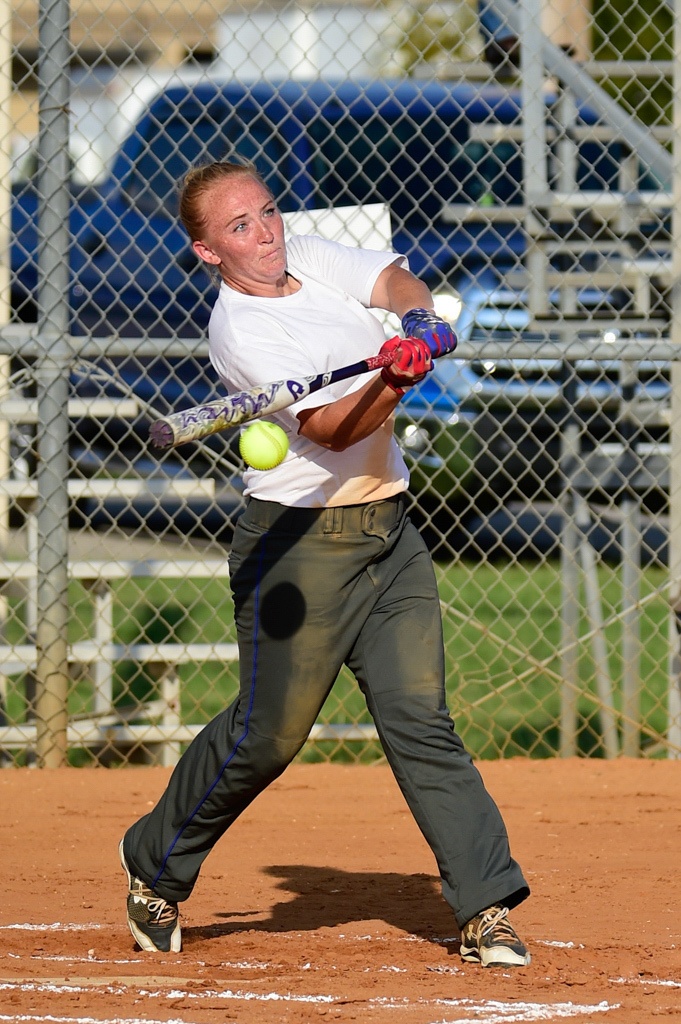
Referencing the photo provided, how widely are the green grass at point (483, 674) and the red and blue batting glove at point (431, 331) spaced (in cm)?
252

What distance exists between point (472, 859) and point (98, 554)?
539 cm

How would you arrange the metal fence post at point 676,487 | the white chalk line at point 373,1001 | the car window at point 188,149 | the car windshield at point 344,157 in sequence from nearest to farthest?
the white chalk line at point 373,1001 < the metal fence post at point 676,487 < the car windshield at point 344,157 < the car window at point 188,149

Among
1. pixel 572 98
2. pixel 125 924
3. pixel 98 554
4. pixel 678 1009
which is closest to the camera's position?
pixel 678 1009

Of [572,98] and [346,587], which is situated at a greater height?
[572,98]

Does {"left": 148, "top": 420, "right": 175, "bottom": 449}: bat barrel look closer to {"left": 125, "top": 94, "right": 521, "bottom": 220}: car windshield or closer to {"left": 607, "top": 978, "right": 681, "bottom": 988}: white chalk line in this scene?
{"left": 607, "top": 978, "right": 681, "bottom": 988}: white chalk line

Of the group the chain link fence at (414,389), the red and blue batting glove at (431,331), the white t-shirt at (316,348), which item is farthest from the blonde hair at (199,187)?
the chain link fence at (414,389)

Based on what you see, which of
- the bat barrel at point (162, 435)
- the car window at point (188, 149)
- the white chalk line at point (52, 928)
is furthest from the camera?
the car window at point (188, 149)

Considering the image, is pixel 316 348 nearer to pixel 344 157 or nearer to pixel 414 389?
pixel 414 389

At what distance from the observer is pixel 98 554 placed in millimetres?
8359

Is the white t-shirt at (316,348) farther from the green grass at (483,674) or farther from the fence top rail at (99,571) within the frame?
the fence top rail at (99,571)

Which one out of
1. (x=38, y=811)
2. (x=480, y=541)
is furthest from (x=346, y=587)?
(x=480, y=541)

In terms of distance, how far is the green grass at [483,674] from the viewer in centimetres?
617

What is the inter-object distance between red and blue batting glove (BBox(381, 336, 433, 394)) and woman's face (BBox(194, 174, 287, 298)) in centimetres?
48

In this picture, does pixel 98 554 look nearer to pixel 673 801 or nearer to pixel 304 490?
pixel 673 801
